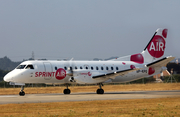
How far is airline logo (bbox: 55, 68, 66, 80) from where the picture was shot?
109ft

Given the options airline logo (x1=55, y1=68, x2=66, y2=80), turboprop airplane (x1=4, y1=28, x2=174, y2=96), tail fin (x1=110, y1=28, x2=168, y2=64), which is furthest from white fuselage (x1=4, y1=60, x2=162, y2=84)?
tail fin (x1=110, y1=28, x2=168, y2=64)

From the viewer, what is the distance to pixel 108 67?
3709cm

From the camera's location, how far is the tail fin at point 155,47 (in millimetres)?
40906

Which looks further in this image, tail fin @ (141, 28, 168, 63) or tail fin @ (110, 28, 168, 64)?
tail fin @ (141, 28, 168, 63)

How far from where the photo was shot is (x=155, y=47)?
135 ft

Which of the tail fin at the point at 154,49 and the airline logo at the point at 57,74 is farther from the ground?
the tail fin at the point at 154,49

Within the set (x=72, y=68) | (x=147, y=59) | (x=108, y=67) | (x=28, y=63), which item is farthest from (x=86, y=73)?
(x=147, y=59)

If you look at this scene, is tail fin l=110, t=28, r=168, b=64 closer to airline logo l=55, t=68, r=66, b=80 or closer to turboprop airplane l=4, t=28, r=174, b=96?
turboprop airplane l=4, t=28, r=174, b=96

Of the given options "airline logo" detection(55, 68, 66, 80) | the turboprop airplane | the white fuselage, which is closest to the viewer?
the white fuselage

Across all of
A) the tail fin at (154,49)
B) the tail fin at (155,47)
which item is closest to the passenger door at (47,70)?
the tail fin at (154,49)

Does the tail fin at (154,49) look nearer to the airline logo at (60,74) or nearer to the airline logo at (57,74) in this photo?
the airline logo at (60,74)

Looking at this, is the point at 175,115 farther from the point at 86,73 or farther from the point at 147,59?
the point at 147,59

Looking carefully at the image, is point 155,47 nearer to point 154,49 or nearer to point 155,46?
point 155,46

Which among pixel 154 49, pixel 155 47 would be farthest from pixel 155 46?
pixel 154 49
